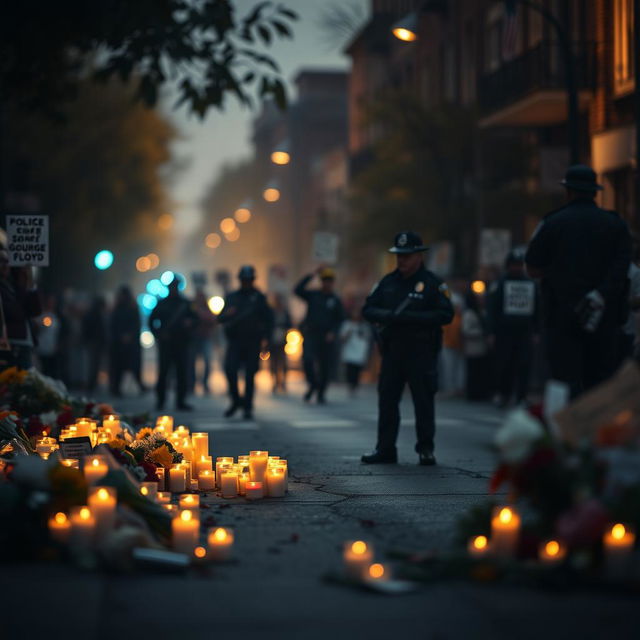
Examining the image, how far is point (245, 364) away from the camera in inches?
773

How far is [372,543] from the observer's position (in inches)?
299

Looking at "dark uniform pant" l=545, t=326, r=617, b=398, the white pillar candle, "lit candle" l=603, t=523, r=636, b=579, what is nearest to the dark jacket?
the white pillar candle

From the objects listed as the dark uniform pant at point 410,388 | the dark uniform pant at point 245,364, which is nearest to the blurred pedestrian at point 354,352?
the dark uniform pant at point 245,364

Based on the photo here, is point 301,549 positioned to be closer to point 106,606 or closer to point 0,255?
point 106,606

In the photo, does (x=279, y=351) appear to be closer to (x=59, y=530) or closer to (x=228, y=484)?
(x=228, y=484)

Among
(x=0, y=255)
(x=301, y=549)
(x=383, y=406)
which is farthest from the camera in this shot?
(x=0, y=255)

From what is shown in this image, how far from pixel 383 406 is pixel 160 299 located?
984 centimetres

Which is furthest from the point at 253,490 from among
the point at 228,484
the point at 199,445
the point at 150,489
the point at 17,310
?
the point at 17,310

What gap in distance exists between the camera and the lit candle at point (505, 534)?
6340mm

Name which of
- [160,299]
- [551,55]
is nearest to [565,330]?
[160,299]

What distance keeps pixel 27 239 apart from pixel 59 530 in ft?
28.8

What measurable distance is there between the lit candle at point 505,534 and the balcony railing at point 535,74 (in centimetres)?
2339

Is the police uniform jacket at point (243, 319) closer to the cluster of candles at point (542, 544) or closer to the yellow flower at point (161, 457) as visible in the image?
the yellow flower at point (161, 457)

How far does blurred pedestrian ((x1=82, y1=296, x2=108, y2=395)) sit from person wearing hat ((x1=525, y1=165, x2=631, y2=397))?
21565 mm
